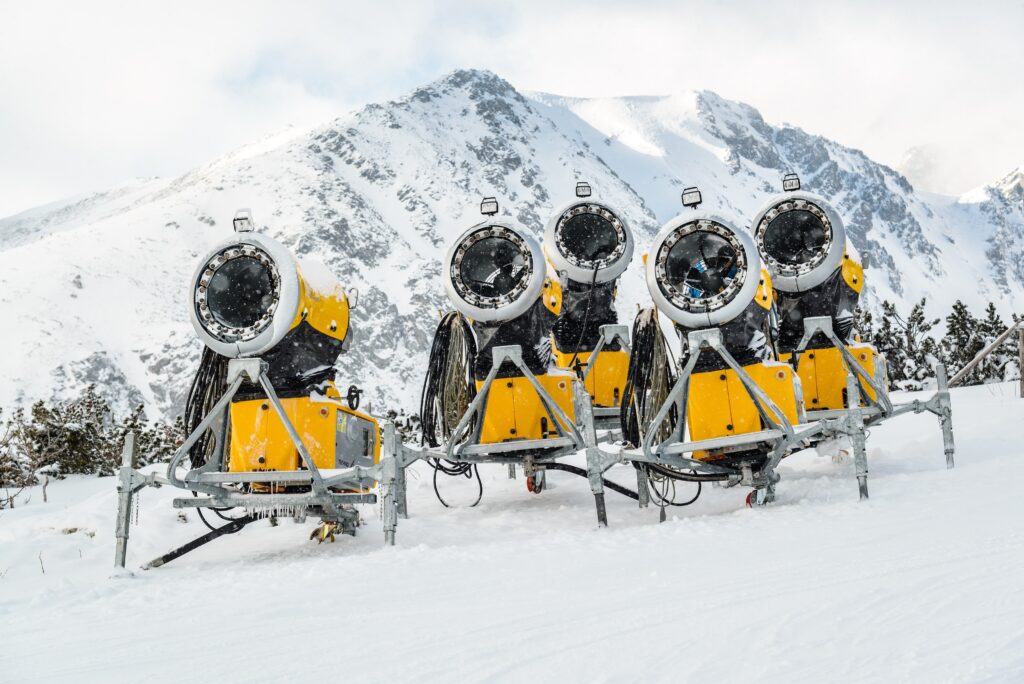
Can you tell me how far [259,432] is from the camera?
932 centimetres

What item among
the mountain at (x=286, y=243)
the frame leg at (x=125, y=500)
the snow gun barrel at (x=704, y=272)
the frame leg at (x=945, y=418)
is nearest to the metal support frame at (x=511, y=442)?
the snow gun barrel at (x=704, y=272)

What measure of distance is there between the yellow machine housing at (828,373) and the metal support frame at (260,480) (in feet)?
20.6

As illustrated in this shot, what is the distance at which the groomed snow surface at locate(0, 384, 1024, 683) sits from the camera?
398cm

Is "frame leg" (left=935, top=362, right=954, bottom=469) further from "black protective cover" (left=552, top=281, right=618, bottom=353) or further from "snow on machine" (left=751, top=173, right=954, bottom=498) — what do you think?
"black protective cover" (left=552, top=281, right=618, bottom=353)

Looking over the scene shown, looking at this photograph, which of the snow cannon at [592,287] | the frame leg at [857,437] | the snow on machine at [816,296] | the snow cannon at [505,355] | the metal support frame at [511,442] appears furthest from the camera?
the snow cannon at [592,287]

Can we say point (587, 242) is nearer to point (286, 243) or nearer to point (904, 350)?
point (904, 350)

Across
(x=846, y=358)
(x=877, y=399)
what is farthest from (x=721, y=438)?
(x=877, y=399)

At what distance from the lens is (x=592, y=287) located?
572 inches

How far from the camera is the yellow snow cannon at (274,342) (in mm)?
9336

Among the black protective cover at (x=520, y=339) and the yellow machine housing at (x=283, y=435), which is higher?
the black protective cover at (x=520, y=339)

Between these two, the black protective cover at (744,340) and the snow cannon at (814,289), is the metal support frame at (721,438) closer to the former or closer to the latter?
the black protective cover at (744,340)

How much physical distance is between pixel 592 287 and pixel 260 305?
251 inches

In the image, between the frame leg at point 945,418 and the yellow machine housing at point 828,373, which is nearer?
the frame leg at point 945,418

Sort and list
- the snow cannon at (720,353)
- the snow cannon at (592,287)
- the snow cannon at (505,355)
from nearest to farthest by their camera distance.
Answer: the snow cannon at (720,353), the snow cannon at (505,355), the snow cannon at (592,287)
